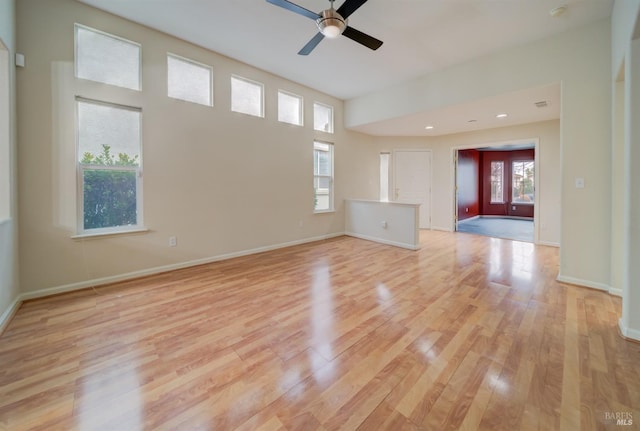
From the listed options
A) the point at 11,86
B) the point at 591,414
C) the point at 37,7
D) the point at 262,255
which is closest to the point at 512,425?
the point at 591,414

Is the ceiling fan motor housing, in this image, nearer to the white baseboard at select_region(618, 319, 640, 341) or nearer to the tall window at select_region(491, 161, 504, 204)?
the white baseboard at select_region(618, 319, 640, 341)

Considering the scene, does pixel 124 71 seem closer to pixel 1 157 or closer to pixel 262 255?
pixel 1 157

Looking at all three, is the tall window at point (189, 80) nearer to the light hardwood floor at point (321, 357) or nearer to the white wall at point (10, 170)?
the white wall at point (10, 170)

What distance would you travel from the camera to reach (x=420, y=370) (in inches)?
65.7

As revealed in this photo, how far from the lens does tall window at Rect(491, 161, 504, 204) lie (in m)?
9.62

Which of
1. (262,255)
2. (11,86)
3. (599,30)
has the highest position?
(599,30)

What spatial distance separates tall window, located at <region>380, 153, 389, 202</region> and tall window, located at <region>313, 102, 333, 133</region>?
2.07 m

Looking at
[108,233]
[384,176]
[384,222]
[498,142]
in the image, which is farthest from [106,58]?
[498,142]

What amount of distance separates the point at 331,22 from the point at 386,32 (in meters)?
1.28

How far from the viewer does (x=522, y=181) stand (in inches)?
367

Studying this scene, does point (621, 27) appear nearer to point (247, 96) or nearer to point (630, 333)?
point (630, 333)

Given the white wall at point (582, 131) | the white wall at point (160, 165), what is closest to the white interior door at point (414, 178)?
the white wall at point (160, 165)

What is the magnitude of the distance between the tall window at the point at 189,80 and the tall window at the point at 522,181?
1023 centimetres

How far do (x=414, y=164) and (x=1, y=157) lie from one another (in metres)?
7.36
